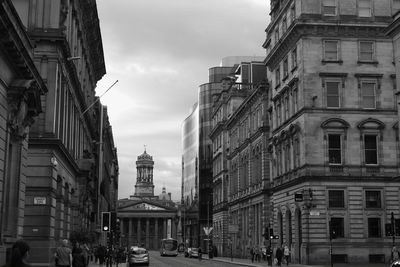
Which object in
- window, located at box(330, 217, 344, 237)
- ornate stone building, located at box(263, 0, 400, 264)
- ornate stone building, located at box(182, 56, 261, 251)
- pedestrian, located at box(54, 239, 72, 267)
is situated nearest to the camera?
pedestrian, located at box(54, 239, 72, 267)

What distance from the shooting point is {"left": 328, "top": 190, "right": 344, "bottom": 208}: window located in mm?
55625

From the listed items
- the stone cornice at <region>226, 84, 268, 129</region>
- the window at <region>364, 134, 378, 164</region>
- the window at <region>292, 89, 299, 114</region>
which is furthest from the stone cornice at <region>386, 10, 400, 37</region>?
the stone cornice at <region>226, 84, 268, 129</region>

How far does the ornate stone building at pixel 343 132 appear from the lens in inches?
2165

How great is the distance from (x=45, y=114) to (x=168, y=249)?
88542mm

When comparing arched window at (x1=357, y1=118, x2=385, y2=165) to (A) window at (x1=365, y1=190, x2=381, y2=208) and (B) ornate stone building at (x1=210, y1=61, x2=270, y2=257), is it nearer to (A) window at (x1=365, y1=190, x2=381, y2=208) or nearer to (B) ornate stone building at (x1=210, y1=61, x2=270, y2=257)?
(A) window at (x1=365, y1=190, x2=381, y2=208)

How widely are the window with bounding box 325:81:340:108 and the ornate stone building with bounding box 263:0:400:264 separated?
0.09m

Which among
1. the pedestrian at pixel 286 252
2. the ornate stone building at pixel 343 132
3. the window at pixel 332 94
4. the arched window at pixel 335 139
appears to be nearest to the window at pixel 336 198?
the ornate stone building at pixel 343 132

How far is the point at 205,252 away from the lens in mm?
127438

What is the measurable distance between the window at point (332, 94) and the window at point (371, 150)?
3.91m

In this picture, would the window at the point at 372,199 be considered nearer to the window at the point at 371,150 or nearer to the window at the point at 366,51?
the window at the point at 371,150

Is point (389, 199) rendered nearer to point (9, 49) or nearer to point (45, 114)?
point (45, 114)

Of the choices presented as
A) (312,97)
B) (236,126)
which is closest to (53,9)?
(312,97)

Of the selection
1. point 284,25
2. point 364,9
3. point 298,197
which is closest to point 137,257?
point 298,197

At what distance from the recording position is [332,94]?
5716 centimetres
